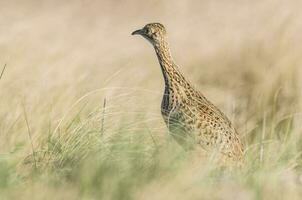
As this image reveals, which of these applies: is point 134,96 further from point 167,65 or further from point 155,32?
point 155,32

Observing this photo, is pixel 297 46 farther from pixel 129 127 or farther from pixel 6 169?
pixel 6 169

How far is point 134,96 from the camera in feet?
24.2

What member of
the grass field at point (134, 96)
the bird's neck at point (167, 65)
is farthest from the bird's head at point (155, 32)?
the grass field at point (134, 96)

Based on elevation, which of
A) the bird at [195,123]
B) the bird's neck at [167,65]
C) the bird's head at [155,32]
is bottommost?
the bird at [195,123]

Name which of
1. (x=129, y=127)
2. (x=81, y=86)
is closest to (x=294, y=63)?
(x=81, y=86)

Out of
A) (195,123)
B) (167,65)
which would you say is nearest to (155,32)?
(167,65)

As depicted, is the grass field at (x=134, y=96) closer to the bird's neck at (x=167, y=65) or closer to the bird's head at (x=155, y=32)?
the bird's neck at (x=167, y=65)

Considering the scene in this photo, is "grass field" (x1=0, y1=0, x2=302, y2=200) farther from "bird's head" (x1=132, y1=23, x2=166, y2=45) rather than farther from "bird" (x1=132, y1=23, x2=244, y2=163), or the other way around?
"bird's head" (x1=132, y1=23, x2=166, y2=45)

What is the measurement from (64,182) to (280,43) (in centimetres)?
457

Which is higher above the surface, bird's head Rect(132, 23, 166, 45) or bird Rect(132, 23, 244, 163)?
bird's head Rect(132, 23, 166, 45)

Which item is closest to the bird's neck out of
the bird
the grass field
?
the bird

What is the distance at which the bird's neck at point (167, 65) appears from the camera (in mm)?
7461

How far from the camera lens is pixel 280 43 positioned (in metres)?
10.2

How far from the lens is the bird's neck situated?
294 inches
